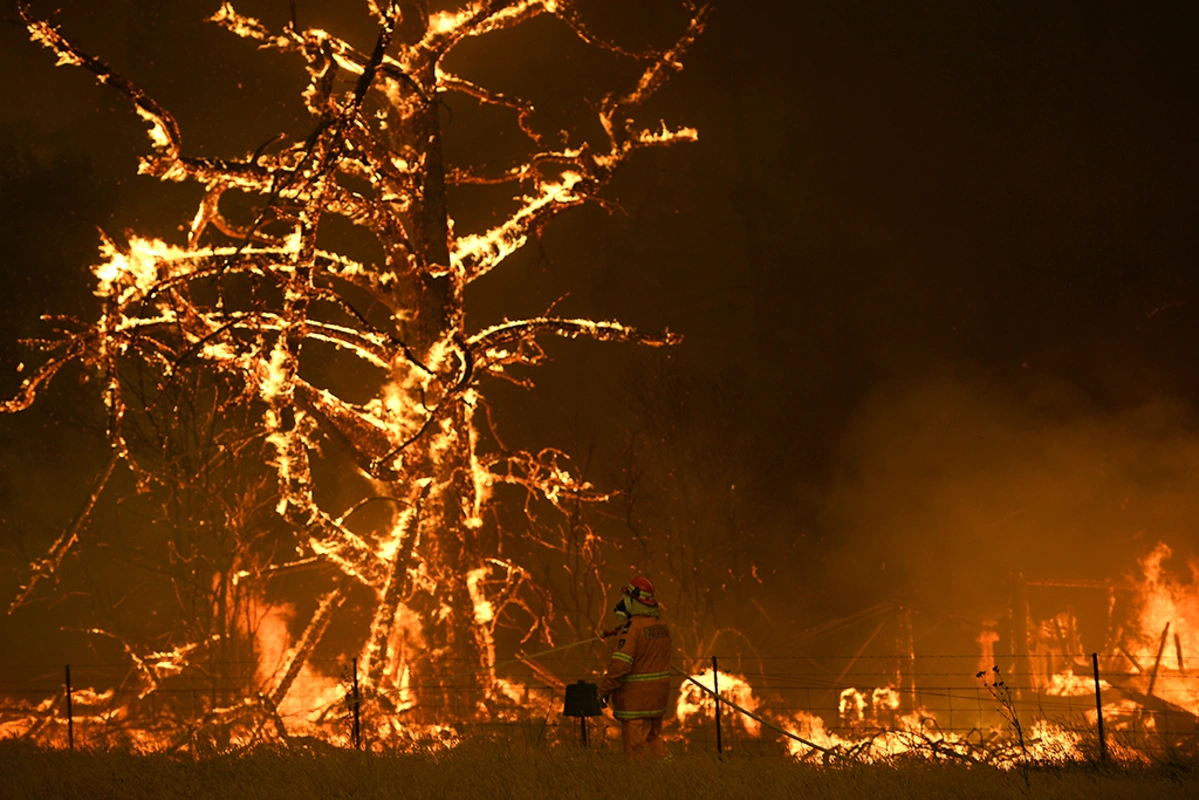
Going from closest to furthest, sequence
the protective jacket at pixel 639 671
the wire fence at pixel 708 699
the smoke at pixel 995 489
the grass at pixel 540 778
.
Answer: the grass at pixel 540 778 → the protective jacket at pixel 639 671 → the wire fence at pixel 708 699 → the smoke at pixel 995 489

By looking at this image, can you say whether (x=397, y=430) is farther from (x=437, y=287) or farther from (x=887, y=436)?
(x=887, y=436)

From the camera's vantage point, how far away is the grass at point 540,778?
21.6ft

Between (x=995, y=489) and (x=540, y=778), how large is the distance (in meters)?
13.3

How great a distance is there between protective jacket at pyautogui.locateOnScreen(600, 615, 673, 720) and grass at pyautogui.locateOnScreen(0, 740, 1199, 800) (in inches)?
16.3

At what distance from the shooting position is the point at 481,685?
38.8ft

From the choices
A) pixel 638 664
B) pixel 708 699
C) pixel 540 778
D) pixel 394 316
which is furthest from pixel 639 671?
pixel 708 699

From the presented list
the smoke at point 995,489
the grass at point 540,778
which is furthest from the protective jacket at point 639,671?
the smoke at point 995,489

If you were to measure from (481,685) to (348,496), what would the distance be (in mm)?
9798

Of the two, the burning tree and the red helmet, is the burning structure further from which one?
Answer: the red helmet

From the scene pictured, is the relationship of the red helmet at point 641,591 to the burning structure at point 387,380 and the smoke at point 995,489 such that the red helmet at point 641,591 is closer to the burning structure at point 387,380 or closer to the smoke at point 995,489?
the burning structure at point 387,380

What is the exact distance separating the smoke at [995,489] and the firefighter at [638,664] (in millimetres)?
12115

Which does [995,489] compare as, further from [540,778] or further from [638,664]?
[540,778]

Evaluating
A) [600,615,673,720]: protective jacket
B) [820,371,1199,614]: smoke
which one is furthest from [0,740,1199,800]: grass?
[820,371,1199,614]: smoke

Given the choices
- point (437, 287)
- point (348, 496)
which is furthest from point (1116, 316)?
point (348, 496)
